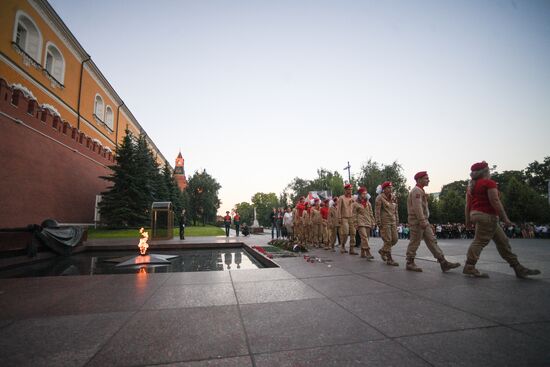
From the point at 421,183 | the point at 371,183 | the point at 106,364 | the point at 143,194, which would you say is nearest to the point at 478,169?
the point at 421,183

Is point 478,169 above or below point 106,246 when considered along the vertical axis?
above

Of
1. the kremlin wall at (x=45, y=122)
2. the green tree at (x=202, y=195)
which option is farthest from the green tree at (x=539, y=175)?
the kremlin wall at (x=45, y=122)

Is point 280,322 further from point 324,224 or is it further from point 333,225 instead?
point 324,224

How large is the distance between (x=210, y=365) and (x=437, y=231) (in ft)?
101

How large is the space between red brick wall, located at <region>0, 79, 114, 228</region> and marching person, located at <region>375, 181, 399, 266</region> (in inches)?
746

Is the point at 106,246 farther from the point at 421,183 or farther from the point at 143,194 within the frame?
the point at 143,194

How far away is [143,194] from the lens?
23891mm

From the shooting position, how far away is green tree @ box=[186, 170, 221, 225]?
6260cm

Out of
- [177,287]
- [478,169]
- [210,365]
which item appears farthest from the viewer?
[478,169]

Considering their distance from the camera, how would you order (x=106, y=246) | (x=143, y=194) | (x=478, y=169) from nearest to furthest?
(x=478, y=169) < (x=106, y=246) < (x=143, y=194)

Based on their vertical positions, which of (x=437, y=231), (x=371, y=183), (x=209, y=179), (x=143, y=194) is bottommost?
(x=437, y=231)

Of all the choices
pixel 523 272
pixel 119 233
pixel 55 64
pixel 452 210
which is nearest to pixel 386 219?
pixel 523 272

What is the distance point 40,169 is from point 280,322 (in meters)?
21.9

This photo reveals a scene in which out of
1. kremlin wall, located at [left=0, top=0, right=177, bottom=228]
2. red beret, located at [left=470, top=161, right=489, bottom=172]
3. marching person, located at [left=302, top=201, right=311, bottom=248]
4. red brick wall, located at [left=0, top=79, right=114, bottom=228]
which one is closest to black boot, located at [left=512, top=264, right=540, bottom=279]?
red beret, located at [left=470, top=161, right=489, bottom=172]
